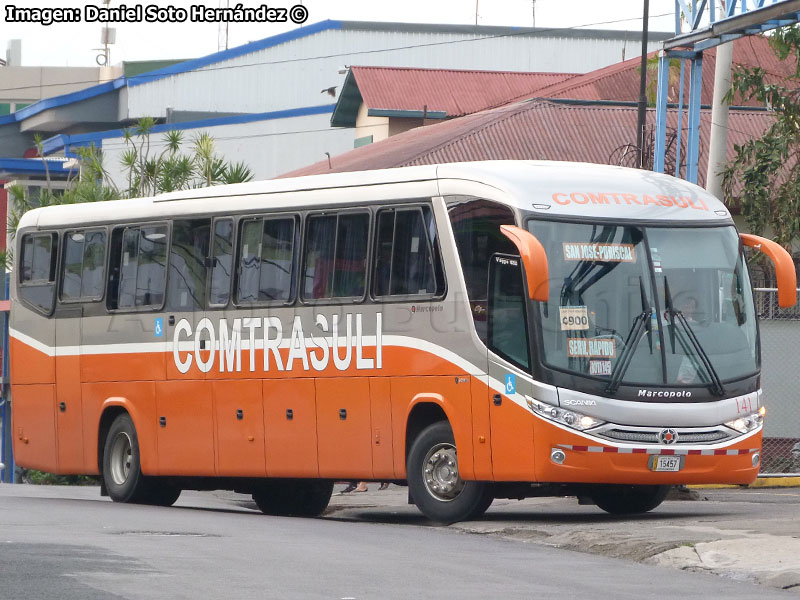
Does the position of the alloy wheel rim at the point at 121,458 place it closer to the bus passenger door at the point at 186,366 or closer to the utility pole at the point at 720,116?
the bus passenger door at the point at 186,366

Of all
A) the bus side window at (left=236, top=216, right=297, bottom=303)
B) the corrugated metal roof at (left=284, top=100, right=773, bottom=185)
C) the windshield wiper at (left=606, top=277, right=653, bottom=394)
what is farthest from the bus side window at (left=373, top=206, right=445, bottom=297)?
the corrugated metal roof at (left=284, top=100, right=773, bottom=185)

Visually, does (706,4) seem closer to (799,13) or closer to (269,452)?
(799,13)

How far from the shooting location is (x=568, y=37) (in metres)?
60.7

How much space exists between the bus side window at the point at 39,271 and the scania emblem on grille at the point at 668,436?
27.7 ft

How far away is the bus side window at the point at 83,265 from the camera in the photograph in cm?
1958

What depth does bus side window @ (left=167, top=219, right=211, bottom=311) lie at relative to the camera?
18266mm

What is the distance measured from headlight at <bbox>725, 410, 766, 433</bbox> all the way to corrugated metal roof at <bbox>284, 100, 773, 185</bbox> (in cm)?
1614

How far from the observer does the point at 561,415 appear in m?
14.6

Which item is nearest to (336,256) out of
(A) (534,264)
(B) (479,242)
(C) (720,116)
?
(B) (479,242)

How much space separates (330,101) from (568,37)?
29.3 ft

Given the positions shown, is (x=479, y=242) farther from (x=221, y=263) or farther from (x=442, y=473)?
(x=221, y=263)

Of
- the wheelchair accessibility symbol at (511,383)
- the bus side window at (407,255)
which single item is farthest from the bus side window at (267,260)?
the wheelchair accessibility symbol at (511,383)

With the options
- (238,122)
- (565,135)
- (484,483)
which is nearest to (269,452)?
(484,483)

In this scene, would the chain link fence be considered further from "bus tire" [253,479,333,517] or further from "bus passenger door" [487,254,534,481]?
"bus passenger door" [487,254,534,481]
